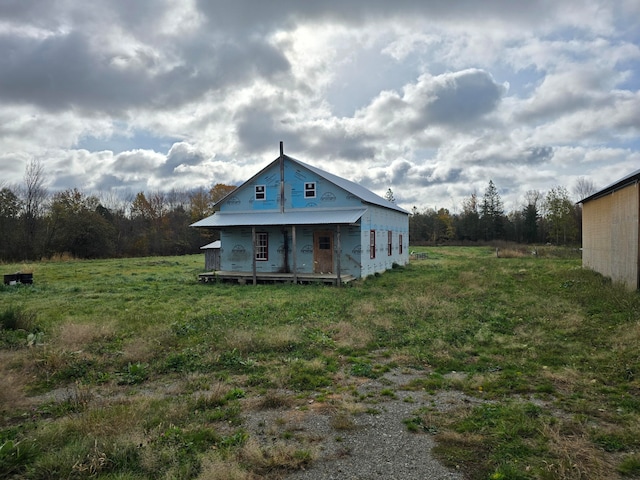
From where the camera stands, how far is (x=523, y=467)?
12.3 feet

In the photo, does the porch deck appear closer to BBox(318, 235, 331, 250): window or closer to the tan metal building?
BBox(318, 235, 331, 250): window

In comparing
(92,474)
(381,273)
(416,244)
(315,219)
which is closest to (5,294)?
(315,219)

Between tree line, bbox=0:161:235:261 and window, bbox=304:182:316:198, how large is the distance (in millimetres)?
14440

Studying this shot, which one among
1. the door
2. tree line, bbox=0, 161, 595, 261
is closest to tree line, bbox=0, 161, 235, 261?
tree line, bbox=0, 161, 595, 261

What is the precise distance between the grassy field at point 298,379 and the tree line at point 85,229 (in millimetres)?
24718

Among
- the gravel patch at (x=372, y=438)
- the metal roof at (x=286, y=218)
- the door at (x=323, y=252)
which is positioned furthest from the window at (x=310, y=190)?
the gravel patch at (x=372, y=438)

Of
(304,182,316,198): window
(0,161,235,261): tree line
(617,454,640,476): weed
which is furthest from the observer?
(0,161,235,261): tree line

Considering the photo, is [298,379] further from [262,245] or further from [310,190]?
[262,245]

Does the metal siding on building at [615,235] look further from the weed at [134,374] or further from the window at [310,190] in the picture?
the weed at [134,374]

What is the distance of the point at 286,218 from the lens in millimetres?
20078

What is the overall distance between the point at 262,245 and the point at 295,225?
3.51m

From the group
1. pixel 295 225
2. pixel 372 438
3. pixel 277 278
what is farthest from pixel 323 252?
pixel 372 438

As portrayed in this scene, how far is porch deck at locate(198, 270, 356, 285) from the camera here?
18.4 meters

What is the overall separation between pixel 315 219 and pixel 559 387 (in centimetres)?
1426
